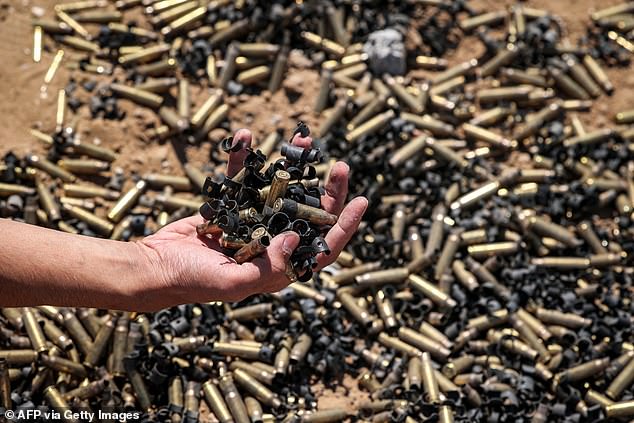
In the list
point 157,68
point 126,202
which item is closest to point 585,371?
point 126,202

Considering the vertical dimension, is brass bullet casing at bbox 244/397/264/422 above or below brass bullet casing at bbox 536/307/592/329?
below

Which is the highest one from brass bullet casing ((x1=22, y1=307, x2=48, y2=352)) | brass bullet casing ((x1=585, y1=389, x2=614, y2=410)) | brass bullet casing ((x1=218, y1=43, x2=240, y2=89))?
brass bullet casing ((x1=218, y1=43, x2=240, y2=89))

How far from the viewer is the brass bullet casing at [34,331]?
723cm

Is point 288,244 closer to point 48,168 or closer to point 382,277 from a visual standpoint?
point 382,277

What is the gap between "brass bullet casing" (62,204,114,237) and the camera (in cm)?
860

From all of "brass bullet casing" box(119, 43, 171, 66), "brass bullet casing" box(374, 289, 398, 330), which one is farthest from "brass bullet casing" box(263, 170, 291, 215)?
"brass bullet casing" box(119, 43, 171, 66)

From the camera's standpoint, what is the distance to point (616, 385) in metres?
7.67

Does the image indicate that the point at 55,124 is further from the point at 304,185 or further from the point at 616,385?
the point at 616,385

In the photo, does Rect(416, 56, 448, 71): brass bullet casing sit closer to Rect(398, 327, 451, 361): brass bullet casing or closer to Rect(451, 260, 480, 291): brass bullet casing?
Rect(451, 260, 480, 291): brass bullet casing

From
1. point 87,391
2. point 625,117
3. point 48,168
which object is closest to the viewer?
point 87,391

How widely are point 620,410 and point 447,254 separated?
2.51 meters

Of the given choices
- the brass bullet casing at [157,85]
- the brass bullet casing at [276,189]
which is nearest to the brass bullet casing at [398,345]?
the brass bullet casing at [276,189]

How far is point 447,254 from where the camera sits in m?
8.75

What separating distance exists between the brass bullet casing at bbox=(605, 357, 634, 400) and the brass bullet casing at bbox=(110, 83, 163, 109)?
21.6 feet
